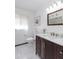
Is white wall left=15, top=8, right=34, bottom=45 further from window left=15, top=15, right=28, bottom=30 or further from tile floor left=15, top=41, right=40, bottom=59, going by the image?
tile floor left=15, top=41, right=40, bottom=59

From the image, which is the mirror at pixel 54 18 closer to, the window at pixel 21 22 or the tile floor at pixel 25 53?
the tile floor at pixel 25 53

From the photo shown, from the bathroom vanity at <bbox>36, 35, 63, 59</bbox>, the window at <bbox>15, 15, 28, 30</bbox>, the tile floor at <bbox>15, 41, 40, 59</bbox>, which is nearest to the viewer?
the bathroom vanity at <bbox>36, 35, 63, 59</bbox>

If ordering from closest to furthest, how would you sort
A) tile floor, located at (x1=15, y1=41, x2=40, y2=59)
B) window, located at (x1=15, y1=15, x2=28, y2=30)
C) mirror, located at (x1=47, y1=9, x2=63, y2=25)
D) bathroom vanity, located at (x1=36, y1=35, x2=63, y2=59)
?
bathroom vanity, located at (x1=36, y1=35, x2=63, y2=59), mirror, located at (x1=47, y1=9, x2=63, y2=25), tile floor, located at (x1=15, y1=41, x2=40, y2=59), window, located at (x1=15, y1=15, x2=28, y2=30)

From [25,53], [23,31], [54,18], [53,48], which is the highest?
[54,18]

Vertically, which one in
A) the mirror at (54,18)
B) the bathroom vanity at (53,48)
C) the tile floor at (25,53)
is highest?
the mirror at (54,18)

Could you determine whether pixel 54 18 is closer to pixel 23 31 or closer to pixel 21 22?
pixel 21 22

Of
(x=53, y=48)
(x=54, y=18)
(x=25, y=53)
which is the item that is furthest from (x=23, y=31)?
(x=53, y=48)

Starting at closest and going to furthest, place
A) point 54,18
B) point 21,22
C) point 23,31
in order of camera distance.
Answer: point 54,18 → point 21,22 → point 23,31

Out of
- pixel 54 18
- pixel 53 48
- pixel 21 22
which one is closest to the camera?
pixel 53 48

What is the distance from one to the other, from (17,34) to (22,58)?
233cm

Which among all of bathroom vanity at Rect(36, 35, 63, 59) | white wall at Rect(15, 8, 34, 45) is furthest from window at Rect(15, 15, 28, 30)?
bathroom vanity at Rect(36, 35, 63, 59)

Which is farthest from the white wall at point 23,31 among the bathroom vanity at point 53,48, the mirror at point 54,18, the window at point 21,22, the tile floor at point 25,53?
the bathroom vanity at point 53,48
